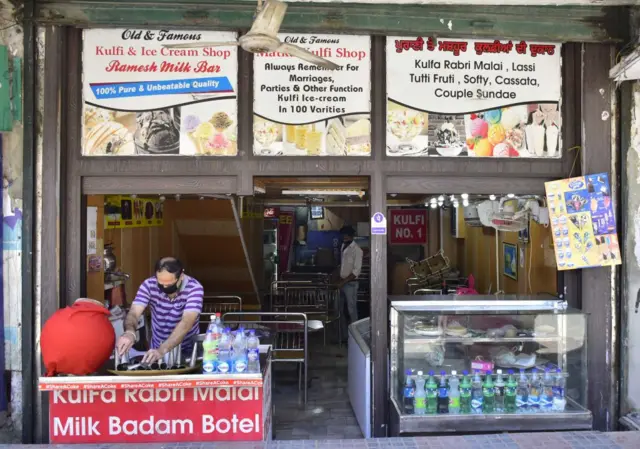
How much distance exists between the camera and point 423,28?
423 cm

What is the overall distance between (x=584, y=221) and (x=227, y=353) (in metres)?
3.18

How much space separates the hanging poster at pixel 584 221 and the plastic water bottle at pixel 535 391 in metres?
0.96

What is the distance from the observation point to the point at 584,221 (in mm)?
4297

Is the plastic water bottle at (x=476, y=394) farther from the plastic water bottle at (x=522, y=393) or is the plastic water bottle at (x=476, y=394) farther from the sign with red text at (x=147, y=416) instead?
the sign with red text at (x=147, y=416)

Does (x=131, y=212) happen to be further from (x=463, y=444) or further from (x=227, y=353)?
(x=463, y=444)

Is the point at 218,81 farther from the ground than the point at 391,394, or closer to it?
farther from the ground

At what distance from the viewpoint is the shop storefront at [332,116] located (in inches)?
164

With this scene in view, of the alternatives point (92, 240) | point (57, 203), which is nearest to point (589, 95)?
point (57, 203)

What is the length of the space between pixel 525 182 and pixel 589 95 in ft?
3.01

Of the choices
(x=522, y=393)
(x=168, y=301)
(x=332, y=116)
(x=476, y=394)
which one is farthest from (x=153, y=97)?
(x=522, y=393)

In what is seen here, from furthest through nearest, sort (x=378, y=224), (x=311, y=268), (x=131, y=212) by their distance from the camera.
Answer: (x=311, y=268)
(x=131, y=212)
(x=378, y=224)

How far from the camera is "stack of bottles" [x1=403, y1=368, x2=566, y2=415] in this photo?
405 centimetres

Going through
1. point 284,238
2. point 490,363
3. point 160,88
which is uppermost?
point 160,88

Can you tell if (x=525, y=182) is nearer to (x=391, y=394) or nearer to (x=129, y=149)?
(x=391, y=394)
